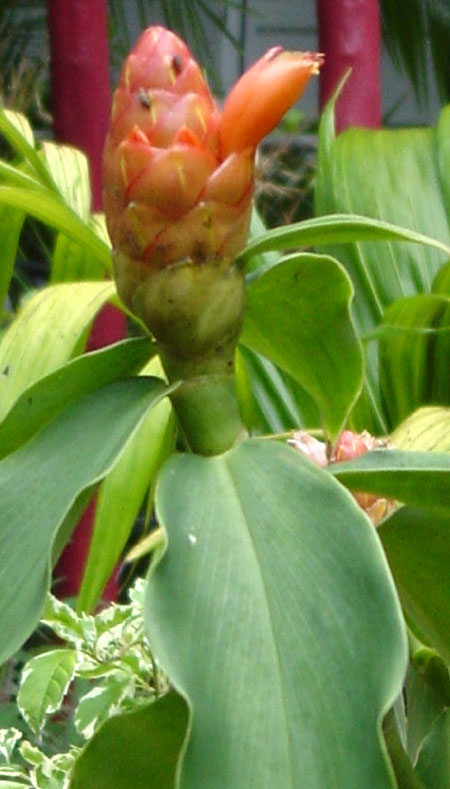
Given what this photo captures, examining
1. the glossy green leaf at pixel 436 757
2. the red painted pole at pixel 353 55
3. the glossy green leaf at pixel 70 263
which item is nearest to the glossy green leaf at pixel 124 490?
the glossy green leaf at pixel 70 263

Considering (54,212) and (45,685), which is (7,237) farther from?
(45,685)

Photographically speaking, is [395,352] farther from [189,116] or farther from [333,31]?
[189,116]

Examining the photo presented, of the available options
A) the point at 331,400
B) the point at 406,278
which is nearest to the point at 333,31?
the point at 406,278

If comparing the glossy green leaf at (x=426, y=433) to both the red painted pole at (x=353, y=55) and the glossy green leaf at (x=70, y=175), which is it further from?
the red painted pole at (x=353, y=55)

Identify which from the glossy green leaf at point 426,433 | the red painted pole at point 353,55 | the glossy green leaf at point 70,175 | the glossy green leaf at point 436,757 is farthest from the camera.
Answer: the red painted pole at point 353,55

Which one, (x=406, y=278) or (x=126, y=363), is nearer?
(x=126, y=363)

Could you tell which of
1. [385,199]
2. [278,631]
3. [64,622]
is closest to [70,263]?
[385,199]

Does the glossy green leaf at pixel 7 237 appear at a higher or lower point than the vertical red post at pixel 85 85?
lower
